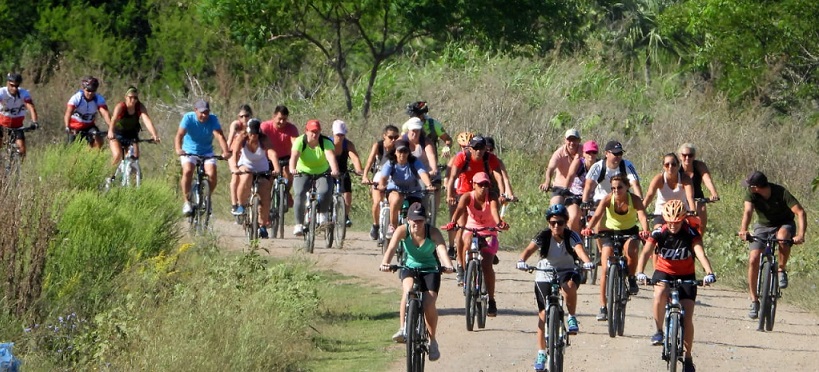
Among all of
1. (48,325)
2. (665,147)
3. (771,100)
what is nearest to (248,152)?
(48,325)

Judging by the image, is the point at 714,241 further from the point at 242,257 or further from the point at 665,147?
the point at 242,257

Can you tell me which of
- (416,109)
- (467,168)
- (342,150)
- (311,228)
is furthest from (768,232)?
(342,150)

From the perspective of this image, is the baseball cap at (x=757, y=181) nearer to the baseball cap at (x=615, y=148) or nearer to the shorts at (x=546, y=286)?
the baseball cap at (x=615, y=148)

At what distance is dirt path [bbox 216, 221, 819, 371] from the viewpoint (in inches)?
521

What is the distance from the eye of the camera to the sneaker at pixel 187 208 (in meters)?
18.6

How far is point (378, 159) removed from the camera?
18859mm

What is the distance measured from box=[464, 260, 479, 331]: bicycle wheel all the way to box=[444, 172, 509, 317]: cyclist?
10.7 inches

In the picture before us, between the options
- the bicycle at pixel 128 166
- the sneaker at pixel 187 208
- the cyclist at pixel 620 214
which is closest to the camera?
the cyclist at pixel 620 214

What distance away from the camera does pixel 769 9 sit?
26562mm

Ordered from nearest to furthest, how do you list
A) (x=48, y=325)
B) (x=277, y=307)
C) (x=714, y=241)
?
(x=48, y=325), (x=277, y=307), (x=714, y=241)

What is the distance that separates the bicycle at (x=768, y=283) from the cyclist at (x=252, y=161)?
20.8 ft

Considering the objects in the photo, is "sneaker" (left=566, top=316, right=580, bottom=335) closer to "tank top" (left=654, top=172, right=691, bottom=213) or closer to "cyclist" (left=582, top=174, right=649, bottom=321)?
"cyclist" (left=582, top=174, right=649, bottom=321)

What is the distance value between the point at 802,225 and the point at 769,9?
1207 centimetres

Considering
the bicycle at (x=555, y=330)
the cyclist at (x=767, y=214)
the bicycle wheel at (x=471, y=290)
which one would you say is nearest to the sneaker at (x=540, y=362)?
the bicycle at (x=555, y=330)
